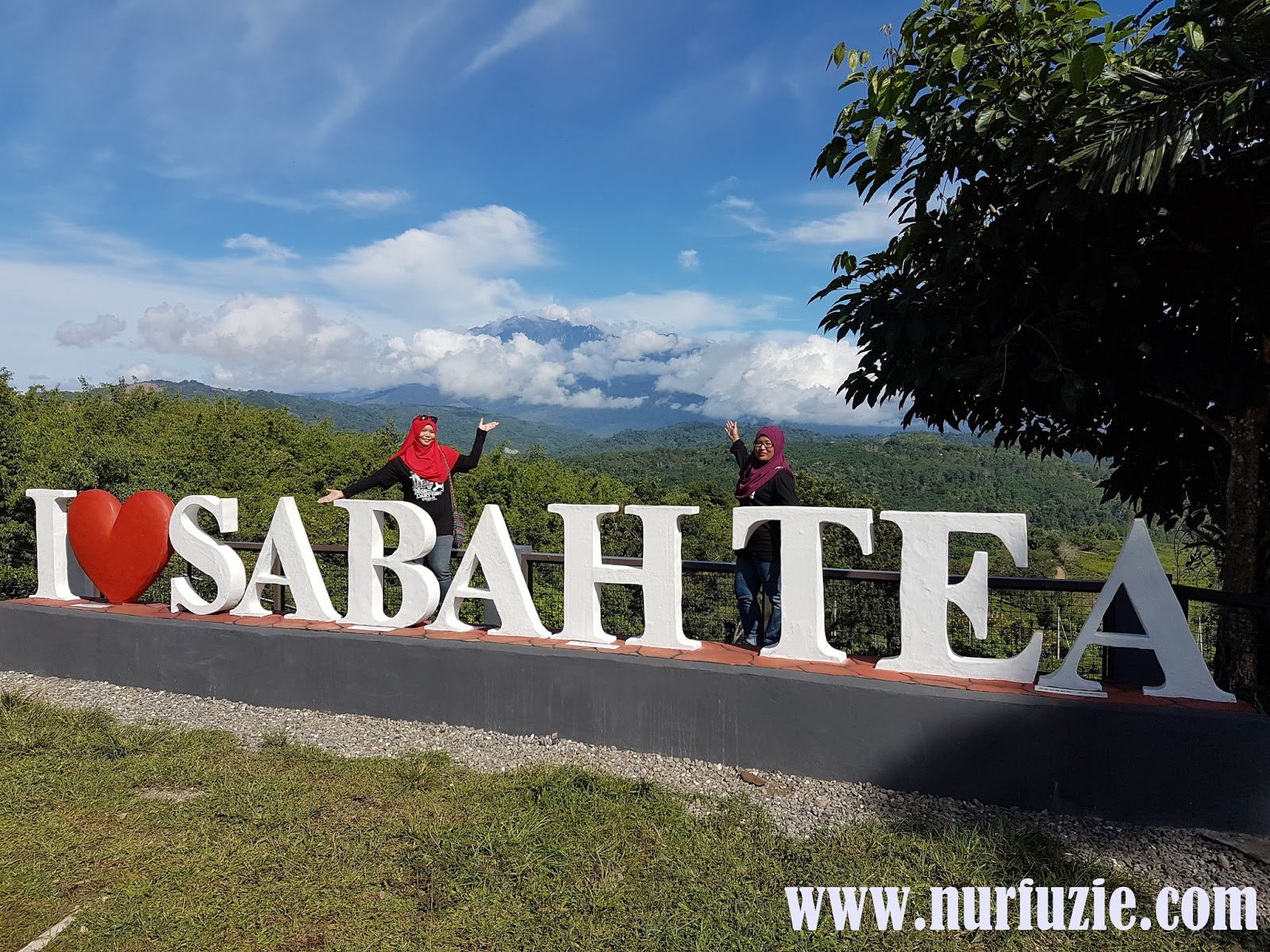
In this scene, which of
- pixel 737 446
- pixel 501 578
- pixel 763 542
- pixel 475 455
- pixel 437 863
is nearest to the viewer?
pixel 437 863

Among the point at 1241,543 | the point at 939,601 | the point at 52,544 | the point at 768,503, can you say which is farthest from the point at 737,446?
the point at 52,544

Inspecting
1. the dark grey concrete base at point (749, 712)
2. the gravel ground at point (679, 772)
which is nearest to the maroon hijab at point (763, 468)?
the dark grey concrete base at point (749, 712)

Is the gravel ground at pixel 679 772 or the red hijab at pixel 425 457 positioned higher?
the red hijab at pixel 425 457

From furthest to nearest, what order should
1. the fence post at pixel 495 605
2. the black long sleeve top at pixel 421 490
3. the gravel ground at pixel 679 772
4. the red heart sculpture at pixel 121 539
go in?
the red heart sculpture at pixel 121 539 < the black long sleeve top at pixel 421 490 < the fence post at pixel 495 605 < the gravel ground at pixel 679 772

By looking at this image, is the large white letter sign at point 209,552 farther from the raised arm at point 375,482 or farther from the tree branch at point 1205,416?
the tree branch at point 1205,416

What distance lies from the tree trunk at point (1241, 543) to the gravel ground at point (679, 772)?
1.38 meters

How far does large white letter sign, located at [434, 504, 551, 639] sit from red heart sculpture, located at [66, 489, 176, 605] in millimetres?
2759

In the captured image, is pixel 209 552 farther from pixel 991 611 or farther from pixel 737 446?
pixel 991 611

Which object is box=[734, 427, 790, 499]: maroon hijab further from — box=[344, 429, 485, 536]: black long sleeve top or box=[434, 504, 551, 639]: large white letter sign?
box=[344, 429, 485, 536]: black long sleeve top

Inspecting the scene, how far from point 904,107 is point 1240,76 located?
1.46m

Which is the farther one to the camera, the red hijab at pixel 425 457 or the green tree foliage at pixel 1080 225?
the red hijab at pixel 425 457

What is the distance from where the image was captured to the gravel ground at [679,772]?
12.0 ft

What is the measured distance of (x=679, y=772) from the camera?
15.4 feet

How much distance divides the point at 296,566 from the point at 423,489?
1.14m
